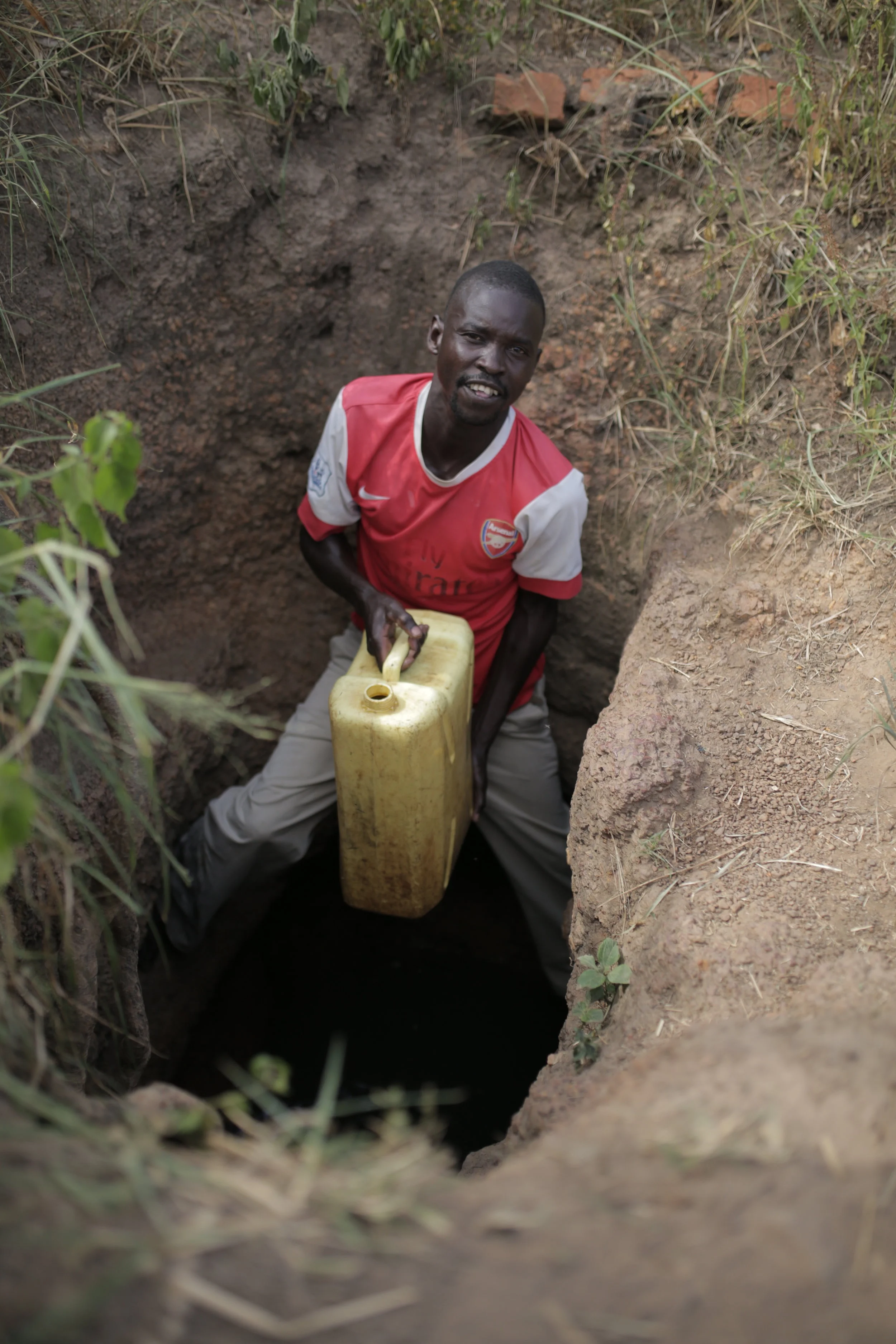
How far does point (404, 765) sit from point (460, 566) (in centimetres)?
61

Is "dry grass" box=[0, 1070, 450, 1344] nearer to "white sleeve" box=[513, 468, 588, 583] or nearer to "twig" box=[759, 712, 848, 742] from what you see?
"twig" box=[759, 712, 848, 742]

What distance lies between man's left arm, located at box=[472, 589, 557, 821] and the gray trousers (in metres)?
0.15

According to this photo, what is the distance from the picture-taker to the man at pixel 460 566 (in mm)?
2178

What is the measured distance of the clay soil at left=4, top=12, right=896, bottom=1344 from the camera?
874 mm

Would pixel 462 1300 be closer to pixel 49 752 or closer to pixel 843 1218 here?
pixel 843 1218

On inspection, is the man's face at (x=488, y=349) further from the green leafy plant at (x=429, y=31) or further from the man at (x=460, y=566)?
the green leafy plant at (x=429, y=31)

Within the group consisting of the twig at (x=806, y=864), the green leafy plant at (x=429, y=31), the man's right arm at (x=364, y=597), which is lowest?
the twig at (x=806, y=864)

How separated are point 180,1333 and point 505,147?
2811 millimetres

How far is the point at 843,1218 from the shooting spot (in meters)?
0.92

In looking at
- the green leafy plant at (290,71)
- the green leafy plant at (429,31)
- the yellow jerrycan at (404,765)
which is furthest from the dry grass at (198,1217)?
the green leafy plant at (429,31)

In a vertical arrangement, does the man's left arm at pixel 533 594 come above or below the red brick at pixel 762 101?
below

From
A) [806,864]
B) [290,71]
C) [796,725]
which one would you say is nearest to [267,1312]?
[806,864]

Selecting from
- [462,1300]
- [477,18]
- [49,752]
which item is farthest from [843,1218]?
[477,18]

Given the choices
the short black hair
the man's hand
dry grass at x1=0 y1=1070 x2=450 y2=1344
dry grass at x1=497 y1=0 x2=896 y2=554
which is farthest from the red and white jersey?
dry grass at x1=0 y1=1070 x2=450 y2=1344
